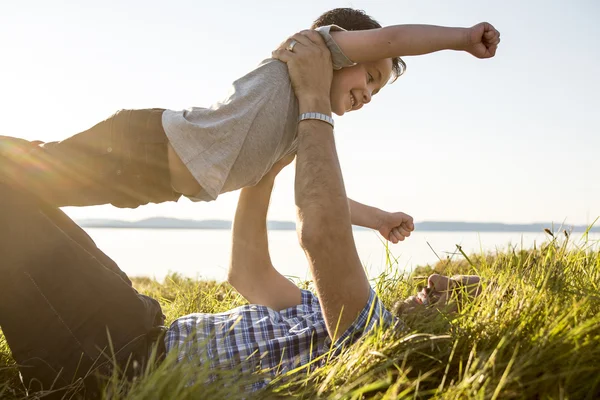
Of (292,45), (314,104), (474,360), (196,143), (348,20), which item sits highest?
(348,20)

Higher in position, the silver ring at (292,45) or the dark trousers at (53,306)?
the silver ring at (292,45)

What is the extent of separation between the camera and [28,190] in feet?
7.45

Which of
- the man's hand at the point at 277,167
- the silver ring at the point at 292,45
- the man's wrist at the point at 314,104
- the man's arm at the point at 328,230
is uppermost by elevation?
the silver ring at the point at 292,45

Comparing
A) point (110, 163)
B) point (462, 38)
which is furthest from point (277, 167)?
point (462, 38)

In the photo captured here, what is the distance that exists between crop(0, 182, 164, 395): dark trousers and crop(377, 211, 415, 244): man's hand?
5.17 ft

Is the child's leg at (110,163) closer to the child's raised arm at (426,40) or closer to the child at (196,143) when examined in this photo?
the child at (196,143)

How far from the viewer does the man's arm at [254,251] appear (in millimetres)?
2959

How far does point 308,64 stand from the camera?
2666 mm

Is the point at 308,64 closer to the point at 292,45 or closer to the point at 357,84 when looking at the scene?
the point at 292,45

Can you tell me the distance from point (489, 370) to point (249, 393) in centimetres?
77

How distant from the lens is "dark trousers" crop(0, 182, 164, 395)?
2088 millimetres

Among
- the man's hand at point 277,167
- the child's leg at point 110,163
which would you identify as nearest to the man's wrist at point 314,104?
the man's hand at point 277,167

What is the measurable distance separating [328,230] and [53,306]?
1142 mm

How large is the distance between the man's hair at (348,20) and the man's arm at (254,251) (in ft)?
3.30
